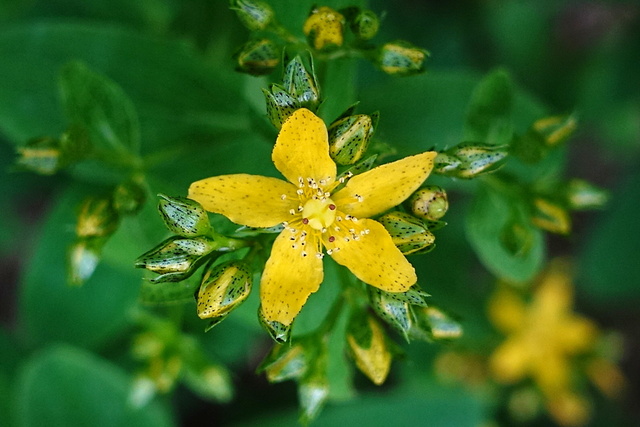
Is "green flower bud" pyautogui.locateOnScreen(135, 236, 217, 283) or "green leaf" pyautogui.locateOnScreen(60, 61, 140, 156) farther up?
"green flower bud" pyautogui.locateOnScreen(135, 236, 217, 283)

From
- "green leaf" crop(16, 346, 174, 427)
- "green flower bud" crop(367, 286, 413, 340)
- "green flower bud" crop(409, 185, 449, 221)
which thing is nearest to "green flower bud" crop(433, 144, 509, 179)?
"green flower bud" crop(409, 185, 449, 221)

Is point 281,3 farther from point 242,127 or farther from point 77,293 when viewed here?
point 77,293

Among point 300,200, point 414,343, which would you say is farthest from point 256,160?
point 414,343

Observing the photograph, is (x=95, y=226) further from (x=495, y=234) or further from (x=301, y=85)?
(x=495, y=234)

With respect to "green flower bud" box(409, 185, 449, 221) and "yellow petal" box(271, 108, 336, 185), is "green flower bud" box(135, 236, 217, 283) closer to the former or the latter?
"yellow petal" box(271, 108, 336, 185)

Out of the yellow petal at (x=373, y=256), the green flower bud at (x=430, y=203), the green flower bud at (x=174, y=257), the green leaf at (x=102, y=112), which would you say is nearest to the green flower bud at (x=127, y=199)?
the green leaf at (x=102, y=112)

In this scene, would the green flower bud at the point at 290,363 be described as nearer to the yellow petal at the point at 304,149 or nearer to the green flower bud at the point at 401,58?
the yellow petal at the point at 304,149
